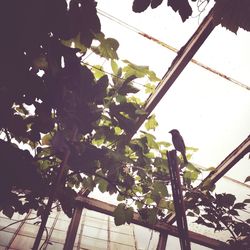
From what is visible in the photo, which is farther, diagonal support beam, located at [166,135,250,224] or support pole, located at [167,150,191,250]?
diagonal support beam, located at [166,135,250,224]

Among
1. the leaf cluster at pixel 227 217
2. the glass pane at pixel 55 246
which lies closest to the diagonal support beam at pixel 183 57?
the leaf cluster at pixel 227 217

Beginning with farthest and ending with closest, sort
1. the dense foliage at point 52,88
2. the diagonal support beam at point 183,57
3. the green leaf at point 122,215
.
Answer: the green leaf at point 122,215
the diagonal support beam at point 183,57
the dense foliage at point 52,88

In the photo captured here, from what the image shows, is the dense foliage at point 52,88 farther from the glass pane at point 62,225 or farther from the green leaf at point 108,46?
the glass pane at point 62,225

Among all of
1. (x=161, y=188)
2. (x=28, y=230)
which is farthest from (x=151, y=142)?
(x=28, y=230)

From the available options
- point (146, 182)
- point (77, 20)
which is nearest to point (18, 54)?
point (77, 20)

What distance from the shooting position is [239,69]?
8.39 ft

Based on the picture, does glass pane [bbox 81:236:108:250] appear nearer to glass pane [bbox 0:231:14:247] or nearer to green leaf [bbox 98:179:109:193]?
glass pane [bbox 0:231:14:247]

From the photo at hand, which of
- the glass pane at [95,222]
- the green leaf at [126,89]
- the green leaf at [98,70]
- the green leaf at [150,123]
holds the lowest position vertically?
the green leaf at [126,89]

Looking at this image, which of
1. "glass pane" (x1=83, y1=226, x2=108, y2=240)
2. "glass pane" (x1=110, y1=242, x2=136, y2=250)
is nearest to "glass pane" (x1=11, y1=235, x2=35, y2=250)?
"glass pane" (x1=83, y1=226, x2=108, y2=240)

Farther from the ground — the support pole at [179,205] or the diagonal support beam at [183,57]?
the diagonal support beam at [183,57]

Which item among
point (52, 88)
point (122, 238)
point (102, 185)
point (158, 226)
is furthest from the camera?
point (122, 238)

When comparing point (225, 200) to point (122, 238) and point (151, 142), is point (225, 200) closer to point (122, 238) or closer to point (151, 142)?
point (151, 142)

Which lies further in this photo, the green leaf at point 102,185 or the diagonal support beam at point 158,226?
the diagonal support beam at point 158,226

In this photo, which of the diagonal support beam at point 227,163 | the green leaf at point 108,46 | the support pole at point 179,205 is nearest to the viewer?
the support pole at point 179,205
